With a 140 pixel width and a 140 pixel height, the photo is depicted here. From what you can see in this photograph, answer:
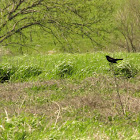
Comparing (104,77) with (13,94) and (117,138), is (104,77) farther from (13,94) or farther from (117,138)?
(117,138)

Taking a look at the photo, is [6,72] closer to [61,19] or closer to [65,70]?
[65,70]

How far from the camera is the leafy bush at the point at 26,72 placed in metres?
9.63

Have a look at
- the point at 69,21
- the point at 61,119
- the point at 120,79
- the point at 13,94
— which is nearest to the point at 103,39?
the point at 69,21

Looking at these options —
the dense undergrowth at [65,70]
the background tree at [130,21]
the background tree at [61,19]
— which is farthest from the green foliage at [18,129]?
the background tree at [130,21]

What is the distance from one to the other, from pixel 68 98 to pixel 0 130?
2.83 m

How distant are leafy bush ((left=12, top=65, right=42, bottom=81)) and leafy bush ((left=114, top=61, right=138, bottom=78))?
2.57 meters

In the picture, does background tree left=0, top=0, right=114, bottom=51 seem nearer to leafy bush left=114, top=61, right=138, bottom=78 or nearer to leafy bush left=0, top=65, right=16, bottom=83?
leafy bush left=0, top=65, right=16, bottom=83

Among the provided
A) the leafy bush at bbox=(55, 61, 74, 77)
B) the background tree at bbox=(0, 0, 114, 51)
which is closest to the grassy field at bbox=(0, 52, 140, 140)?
the leafy bush at bbox=(55, 61, 74, 77)

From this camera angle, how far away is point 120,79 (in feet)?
27.6

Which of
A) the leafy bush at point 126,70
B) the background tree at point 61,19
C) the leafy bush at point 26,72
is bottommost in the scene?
the leafy bush at point 26,72

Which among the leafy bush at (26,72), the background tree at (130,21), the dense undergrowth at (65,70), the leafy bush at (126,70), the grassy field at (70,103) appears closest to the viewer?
the grassy field at (70,103)

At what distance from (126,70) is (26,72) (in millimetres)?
3163

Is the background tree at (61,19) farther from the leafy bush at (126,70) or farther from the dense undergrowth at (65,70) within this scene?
the leafy bush at (126,70)

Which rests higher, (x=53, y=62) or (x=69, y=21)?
(x=69, y=21)
